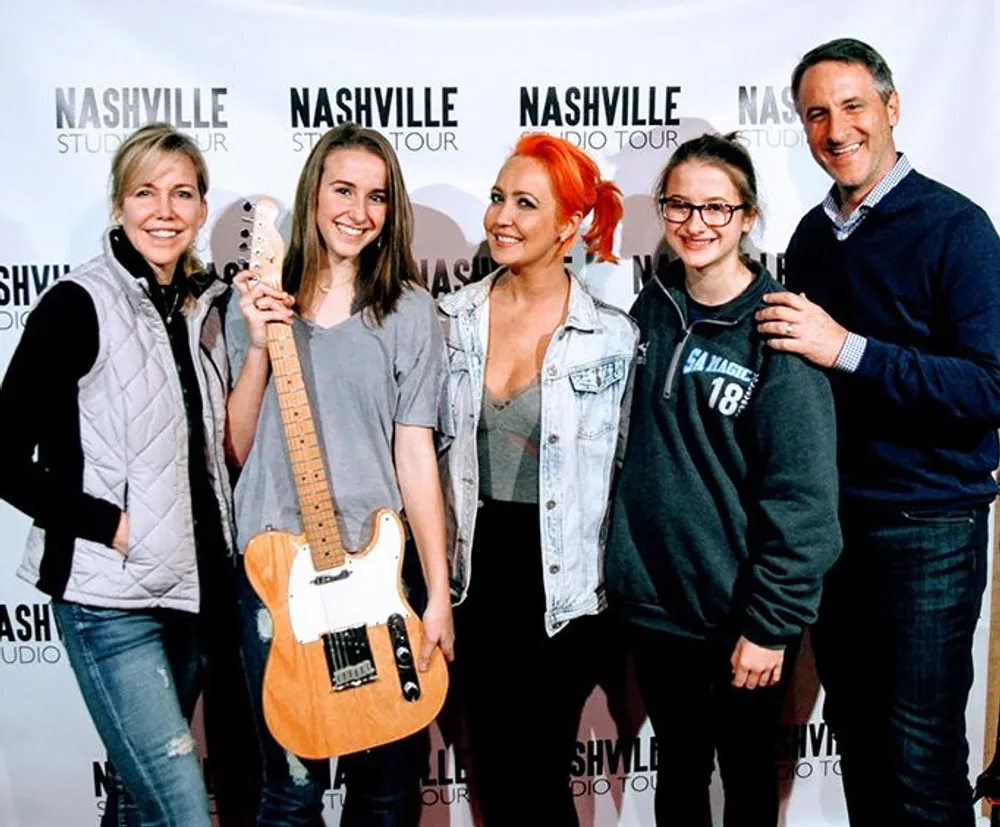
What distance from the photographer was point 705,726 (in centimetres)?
205

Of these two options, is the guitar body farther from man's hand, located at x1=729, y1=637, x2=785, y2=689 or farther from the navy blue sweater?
the navy blue sweater

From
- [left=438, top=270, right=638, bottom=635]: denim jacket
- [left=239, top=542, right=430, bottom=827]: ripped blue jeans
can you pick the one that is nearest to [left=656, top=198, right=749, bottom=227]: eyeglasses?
[left=438, top=270, right=638, bottom=635]: denim jacket

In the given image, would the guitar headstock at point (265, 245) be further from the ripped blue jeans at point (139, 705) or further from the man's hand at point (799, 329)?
the man's hand at point (799, 329)

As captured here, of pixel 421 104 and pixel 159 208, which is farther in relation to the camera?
pixel 421 104

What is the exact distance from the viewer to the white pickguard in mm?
1953

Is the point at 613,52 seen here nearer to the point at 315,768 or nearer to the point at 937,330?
the point at 937,330

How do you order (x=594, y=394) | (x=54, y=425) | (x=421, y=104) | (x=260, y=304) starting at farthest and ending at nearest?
(x=421, y=104), (x=594, y=394), (x=260, y=304), (x=54, y=425)

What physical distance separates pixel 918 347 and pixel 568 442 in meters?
0.70

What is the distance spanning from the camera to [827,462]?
183 centimetres

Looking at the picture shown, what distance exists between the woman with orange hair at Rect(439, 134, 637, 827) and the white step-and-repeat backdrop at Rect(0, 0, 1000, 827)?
410mm

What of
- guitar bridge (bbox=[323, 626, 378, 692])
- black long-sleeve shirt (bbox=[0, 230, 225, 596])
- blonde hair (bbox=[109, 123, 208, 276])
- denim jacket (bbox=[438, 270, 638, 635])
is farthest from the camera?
denim jacket (bbox=[438, 270, 638, 635])

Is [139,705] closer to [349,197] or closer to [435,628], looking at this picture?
[435,628]

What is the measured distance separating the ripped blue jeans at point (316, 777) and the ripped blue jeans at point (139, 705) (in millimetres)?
152

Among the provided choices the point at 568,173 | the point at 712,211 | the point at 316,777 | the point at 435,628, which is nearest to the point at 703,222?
the point at 712,211
